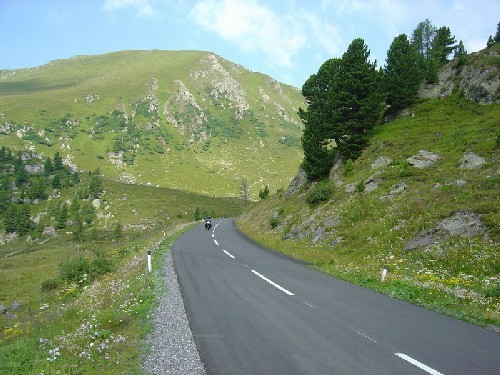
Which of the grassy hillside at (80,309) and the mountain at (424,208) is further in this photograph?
the mountain at (424,208)

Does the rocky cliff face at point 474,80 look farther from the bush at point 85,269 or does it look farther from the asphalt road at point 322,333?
the bush at point 85,269

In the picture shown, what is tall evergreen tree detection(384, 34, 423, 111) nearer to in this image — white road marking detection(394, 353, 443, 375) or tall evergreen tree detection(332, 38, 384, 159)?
tall evergreen tree detection(332, 38, 384, 159)

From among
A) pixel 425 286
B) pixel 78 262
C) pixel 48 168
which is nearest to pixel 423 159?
pixel 425 286

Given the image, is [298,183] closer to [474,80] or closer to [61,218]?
[474,80]

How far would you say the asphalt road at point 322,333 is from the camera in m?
6.39

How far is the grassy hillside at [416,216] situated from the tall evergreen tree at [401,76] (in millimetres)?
1908

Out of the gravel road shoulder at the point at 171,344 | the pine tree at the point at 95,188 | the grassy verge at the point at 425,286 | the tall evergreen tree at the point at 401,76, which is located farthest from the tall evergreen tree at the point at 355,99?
the pine tree at the point at 95,188

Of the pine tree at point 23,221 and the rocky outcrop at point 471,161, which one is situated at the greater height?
the rocky outcrop at point 471,161

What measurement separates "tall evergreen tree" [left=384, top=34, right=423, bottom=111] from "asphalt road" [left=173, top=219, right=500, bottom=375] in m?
33.8

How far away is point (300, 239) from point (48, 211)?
9063cm

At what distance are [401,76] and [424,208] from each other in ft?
81.7

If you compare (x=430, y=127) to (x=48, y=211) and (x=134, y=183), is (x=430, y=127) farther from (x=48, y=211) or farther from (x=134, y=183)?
(x=134, y=183)

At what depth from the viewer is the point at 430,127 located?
114 ft

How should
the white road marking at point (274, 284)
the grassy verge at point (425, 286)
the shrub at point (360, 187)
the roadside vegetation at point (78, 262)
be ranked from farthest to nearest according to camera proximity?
the shrub at point (360, 187) < the white road marking at point (274, 284) < the grassy verge at point (425, 286) < the roadside vegetation at point (78, 262)
